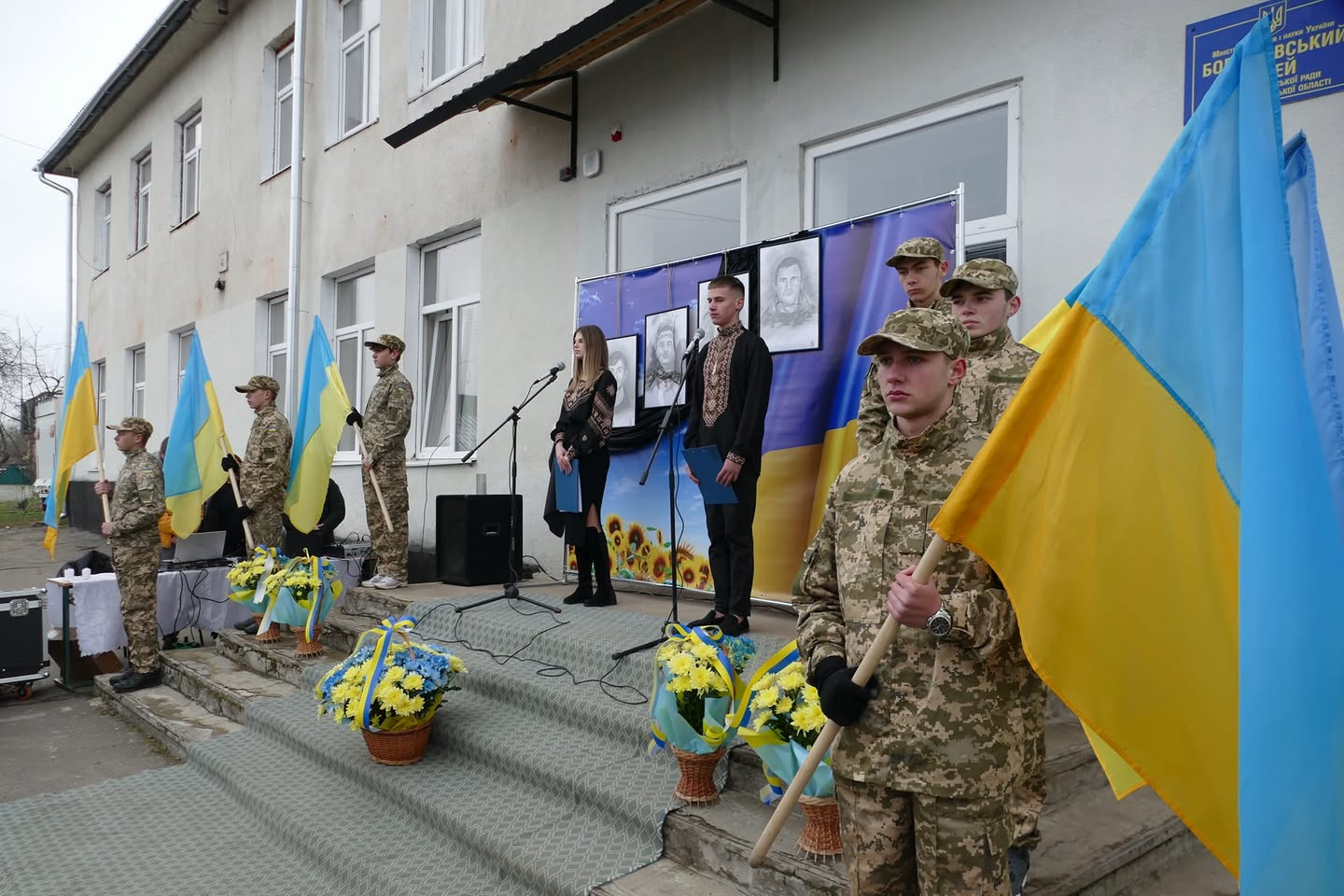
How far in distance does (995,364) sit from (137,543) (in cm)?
655

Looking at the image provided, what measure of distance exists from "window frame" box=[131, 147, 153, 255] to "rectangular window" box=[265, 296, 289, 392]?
6214 millimetres

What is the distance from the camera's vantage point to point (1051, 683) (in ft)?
5.73

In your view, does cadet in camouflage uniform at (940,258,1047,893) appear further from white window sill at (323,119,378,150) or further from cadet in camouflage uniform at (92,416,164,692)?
white window sill at (323,119,378,150)

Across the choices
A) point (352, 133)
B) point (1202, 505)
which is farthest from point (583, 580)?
point (352, 133)

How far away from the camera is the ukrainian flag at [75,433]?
727 cm

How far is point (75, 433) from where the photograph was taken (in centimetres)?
731

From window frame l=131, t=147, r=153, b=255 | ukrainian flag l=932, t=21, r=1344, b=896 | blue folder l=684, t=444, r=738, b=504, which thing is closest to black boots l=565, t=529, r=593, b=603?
blue folder l=684, t=444, r=738, b=504

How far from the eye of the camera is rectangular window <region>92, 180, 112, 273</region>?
18.9m

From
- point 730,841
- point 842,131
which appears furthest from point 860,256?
point 730,841

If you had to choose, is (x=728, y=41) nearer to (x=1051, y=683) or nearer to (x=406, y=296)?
(x=406, y=296)

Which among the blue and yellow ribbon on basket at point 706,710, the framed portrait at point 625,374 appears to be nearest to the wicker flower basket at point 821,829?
the blue and yellow ribbon on basket at point 706,710

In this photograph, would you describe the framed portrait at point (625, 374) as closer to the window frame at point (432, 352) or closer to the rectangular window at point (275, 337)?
the window frame at point (432, 352)

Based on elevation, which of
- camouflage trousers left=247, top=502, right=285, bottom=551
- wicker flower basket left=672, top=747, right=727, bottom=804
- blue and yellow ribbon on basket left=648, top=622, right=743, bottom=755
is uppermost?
camouflage trousers left=247, top=502, right=285, bottom=551

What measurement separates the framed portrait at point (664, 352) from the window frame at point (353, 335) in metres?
5.07
